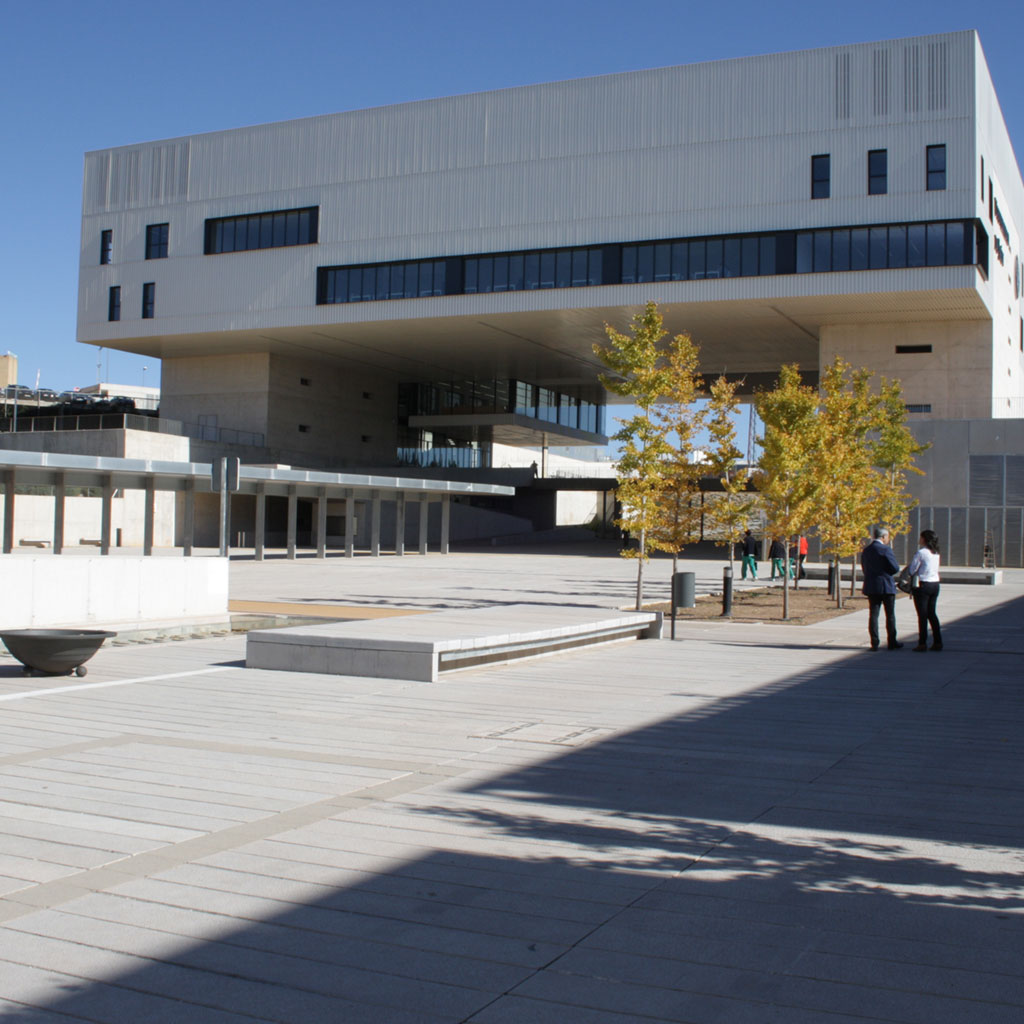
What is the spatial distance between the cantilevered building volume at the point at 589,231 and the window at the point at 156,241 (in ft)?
0.37

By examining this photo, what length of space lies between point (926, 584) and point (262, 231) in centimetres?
4402

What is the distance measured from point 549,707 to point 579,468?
81712mm

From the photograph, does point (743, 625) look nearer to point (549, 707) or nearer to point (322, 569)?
point (549, 707)

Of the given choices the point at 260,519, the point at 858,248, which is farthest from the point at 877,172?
the point at 260,519

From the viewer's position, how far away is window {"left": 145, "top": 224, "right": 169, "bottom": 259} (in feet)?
182

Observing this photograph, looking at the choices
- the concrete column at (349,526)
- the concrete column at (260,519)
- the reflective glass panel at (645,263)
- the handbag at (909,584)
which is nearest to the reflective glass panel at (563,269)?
the reflective glass panel at (645,263)

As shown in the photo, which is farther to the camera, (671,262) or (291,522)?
(671,262)

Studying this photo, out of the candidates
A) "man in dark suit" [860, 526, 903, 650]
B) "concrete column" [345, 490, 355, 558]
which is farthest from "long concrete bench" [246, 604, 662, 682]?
"concrete column" [345, 490, 355, 558]

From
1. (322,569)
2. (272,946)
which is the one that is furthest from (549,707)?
(322,569)

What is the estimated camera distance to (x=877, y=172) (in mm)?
42844

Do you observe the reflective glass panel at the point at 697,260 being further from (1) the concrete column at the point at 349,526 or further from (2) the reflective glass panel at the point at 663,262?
(1) the concrete column at the point at 349,526

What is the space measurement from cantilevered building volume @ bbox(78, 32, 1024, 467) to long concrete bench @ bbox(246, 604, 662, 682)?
3313 cm

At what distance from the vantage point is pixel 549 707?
396 inches

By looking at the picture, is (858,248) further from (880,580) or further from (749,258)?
(880,580)
